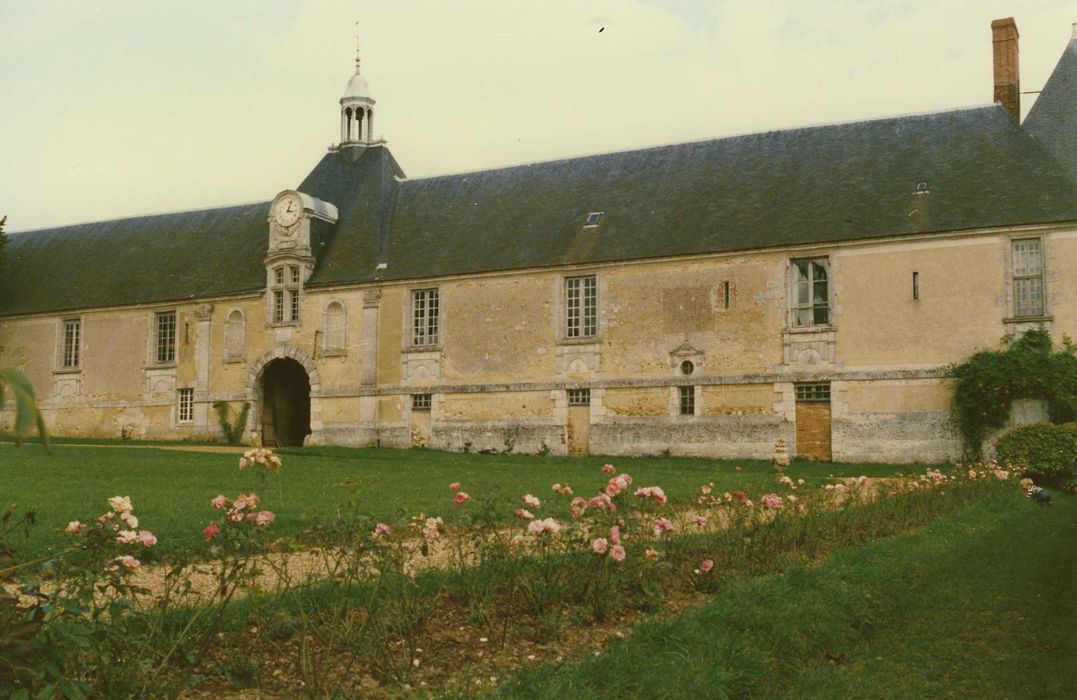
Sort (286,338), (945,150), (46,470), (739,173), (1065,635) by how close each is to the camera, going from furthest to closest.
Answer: (286,338) → (739,173) → (945,150) → (46,470) → (1065,635)

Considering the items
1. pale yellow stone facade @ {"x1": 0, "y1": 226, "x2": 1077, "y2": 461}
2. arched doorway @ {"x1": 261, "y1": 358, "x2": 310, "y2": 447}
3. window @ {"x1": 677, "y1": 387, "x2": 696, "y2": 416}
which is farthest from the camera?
arched doorway @ {"x1": 261, "y1": 358, "x2": 310, "y2": 447}

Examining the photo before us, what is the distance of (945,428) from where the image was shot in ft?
72.1

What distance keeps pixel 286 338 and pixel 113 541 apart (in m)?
24.6

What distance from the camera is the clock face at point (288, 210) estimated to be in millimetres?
29000

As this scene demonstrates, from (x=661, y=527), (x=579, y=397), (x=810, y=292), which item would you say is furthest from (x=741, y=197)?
(x=661, y=527)

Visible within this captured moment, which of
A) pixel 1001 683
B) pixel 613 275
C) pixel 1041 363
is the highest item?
pixel 613 275

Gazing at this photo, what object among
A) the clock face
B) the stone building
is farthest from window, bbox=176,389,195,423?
the clock face

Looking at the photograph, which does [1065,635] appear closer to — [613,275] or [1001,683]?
→ [1001,683]

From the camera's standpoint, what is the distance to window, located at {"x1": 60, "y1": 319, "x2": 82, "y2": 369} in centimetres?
3173

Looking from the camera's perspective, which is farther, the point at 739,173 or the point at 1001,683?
the point at 739,173

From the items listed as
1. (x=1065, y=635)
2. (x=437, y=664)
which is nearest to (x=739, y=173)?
(x=1065, y=635)

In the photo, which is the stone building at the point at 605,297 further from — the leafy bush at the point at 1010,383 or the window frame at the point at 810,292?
the leafy bush at the point at 1010,383

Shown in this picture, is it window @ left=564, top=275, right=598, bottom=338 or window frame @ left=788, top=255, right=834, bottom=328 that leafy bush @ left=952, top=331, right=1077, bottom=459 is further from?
window @ left=564, top=275, right=598, bottom=338

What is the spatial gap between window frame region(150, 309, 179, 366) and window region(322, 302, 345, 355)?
5.15m
